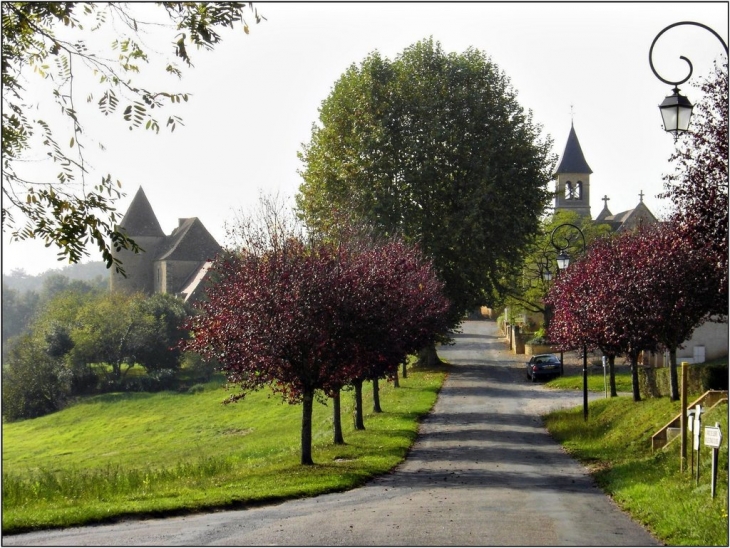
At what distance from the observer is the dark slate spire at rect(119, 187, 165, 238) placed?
97.1 meters

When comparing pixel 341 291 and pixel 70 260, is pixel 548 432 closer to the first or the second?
pixel 341 291

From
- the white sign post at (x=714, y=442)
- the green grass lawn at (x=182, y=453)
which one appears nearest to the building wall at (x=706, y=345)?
the green grass lawn at (x=182, y=453)

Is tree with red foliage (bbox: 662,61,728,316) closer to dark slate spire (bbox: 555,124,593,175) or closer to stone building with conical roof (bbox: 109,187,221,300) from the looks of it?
stone building with conical roof (bbox: 109,187,221,300)

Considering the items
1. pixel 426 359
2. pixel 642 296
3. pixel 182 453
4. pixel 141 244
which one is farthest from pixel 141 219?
pixel 642 296

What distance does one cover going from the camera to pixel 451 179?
44.1 m

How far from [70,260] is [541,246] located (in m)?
52.8

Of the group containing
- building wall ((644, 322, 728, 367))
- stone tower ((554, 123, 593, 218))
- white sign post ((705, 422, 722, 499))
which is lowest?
white sign post ((705, 422, 722, 499))

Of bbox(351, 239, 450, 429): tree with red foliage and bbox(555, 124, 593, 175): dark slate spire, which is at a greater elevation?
bbox(555, 124, 593, 175): dark slate spire

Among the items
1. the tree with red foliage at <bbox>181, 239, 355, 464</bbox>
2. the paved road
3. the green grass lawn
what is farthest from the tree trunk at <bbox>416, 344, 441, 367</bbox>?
the tree with red foliage at <bbox>181, 239, 355, 464</bbox>

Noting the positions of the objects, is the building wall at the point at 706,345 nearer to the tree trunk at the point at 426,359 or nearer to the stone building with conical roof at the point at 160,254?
the tree trunk at the point at 426,359

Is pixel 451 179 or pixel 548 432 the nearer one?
pixel 548 432

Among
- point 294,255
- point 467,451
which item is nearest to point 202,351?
point 294,255

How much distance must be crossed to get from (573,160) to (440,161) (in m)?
57.1

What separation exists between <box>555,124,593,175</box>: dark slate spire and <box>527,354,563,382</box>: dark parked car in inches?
2159
